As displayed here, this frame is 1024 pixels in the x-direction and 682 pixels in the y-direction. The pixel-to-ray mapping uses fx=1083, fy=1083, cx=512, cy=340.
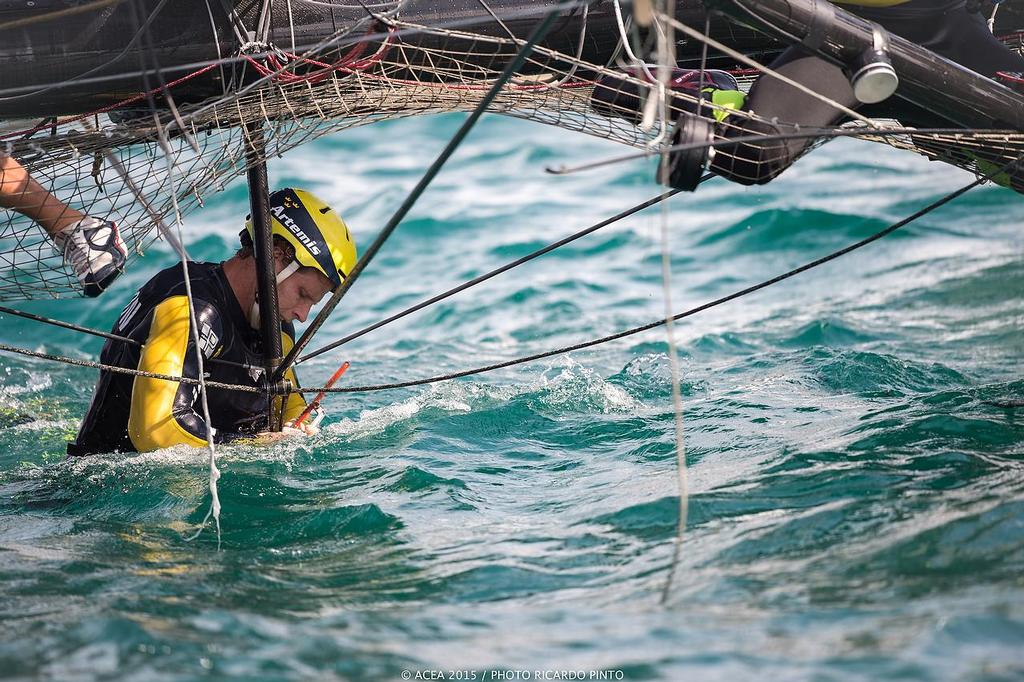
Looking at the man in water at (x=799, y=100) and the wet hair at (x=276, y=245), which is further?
the wet hair at (x=276, y=245)

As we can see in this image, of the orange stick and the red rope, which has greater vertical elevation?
the red rope

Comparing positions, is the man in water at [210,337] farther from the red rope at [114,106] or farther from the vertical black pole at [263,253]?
the red rope at [114,106]

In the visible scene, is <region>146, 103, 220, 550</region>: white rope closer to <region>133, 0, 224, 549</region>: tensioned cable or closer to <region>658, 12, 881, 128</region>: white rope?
<region>133, 0, 224, 549</region>: tensioned cable

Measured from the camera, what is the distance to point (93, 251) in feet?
15.0

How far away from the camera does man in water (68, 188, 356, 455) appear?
4625 mm

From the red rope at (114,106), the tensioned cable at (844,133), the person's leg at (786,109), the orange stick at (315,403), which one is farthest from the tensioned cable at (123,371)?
the person's leg at (786,109)

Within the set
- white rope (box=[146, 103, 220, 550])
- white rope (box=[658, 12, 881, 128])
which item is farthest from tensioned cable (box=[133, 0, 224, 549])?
white rope (box=[658, 12, 881, 128])

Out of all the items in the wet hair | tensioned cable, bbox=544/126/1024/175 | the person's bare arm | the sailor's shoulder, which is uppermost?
tensioned cable, bbox=544/126/1024/175

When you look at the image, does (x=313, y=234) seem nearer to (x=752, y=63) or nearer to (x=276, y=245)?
(x=276, y=245)

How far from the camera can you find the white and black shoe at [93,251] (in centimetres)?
455

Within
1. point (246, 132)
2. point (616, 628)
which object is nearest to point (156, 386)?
point (246, 132)

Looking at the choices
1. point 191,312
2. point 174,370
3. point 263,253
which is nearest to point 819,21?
point 263,253

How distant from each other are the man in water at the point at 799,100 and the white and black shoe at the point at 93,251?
2.55 metres

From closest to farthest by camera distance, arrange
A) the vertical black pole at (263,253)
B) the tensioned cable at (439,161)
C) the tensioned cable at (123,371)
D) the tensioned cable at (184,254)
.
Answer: the tensioned cable at (439,161) < the tensioned cable at (184,254) < the tensioned cable at (123,371) < the vertical black pole at (263,253)
